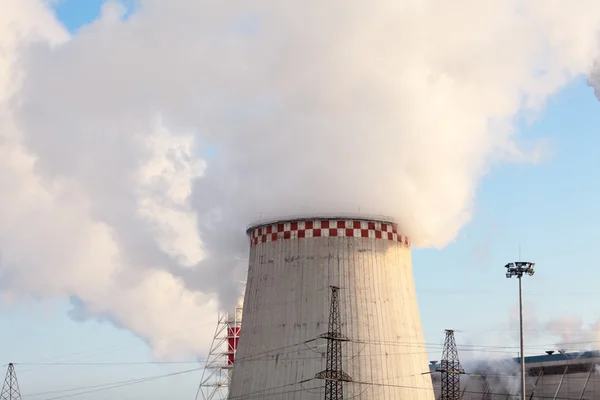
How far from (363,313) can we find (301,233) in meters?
3.94

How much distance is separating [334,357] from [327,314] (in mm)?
1669

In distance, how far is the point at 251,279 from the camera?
114 ft

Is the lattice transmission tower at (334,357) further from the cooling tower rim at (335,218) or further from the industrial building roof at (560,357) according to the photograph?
the industrial building roof at (560,357)

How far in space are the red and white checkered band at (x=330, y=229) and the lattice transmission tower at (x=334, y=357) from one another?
8.11 feet

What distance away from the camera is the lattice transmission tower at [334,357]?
29.9 meters

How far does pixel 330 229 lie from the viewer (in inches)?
1304

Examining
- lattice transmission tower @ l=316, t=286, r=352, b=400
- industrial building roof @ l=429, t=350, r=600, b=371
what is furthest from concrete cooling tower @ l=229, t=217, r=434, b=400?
industrial building roof @ l=429, t=350, r=600, b=371

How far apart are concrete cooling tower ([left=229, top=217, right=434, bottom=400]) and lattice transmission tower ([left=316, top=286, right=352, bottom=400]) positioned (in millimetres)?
250

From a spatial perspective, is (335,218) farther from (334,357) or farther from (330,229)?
(334,357)

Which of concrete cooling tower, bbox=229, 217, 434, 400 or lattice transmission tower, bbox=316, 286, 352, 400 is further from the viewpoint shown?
concrete cooling tower, bbox=229, 217, 434, 400

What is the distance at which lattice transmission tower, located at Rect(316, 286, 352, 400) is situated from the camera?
29.9 meters

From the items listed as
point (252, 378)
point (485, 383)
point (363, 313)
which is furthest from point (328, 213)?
point (485, 383)

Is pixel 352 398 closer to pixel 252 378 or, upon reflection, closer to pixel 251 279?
pixel 252 378

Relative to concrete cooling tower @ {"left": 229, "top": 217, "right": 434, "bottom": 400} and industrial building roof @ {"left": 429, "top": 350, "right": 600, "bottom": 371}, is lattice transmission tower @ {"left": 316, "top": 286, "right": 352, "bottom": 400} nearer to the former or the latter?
concrete cooling tower @ {"left": 229, "top": 217, "right": 434, "bottom": 400}
